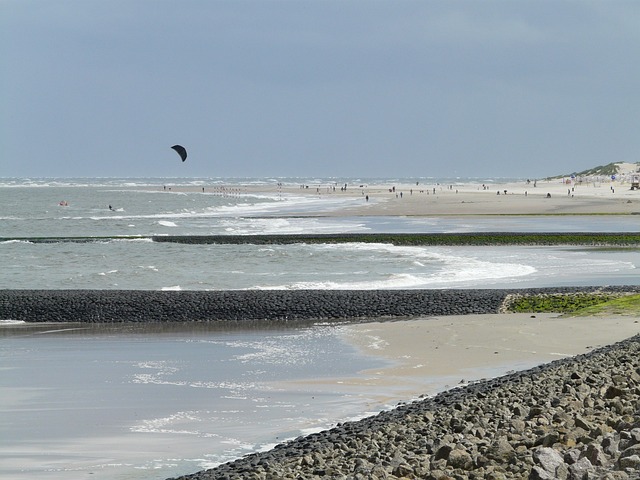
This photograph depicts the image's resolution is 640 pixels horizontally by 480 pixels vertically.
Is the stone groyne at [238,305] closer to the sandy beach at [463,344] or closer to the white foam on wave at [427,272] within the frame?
the sandy beach at [463,344]

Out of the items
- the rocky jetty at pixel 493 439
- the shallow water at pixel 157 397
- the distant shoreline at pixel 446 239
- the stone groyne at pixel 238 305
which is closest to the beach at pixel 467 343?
the shallow water at pixel 157 397

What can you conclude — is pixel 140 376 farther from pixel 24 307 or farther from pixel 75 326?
pixel 24 307

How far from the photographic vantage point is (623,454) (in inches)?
290

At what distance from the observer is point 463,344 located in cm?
1858

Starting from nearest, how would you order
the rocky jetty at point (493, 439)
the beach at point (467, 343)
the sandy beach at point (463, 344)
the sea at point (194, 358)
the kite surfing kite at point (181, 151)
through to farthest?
the rocky jetty at point (493, 439)
the sea at point (194, 358)
the sandy beach at point (463, 344)
the beach at point (467, 343)
the kite surfing kite at point (181, 151)

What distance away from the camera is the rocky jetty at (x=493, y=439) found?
7742 millimetres

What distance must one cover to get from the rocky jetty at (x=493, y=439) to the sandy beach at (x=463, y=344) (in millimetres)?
2109

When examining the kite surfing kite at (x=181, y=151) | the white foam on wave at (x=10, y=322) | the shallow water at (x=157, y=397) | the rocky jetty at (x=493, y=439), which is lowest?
the white foam on wave at (x=10, y=322)

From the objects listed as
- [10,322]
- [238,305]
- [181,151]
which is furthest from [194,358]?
[181,151]

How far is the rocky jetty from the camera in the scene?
7.74 metres

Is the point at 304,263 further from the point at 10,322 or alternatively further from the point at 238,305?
the point at 10,322

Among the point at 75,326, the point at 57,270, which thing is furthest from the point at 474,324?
the point at 57,270

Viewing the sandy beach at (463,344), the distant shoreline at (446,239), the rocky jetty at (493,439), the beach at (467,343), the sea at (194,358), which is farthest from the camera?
the distant shoreline at (446,239)

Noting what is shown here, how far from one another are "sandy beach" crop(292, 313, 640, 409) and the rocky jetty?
211 centimetres
